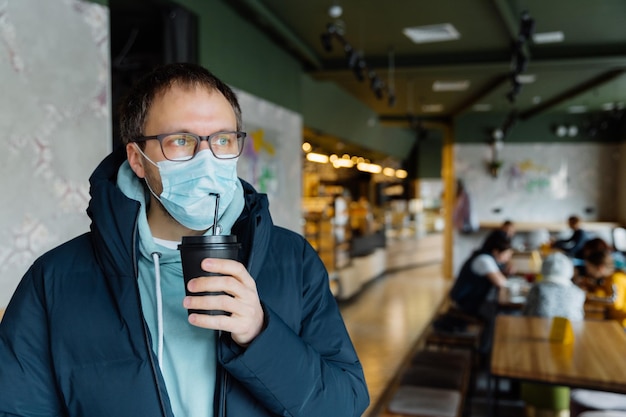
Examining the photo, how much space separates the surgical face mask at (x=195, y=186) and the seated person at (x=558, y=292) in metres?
3.34

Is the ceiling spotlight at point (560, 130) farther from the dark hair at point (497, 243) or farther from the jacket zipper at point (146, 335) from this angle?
the jacket zipper at point (146, 335)

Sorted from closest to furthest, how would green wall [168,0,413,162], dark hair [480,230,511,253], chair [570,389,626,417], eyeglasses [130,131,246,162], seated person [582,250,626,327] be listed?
1. eyeglasses [130,131,246,162]
2. chair [570,389,626,417]
3. seated person [582,250,626,327]
4. green wall [168,0,413,162]
5. dark hair [480,230,511,253]

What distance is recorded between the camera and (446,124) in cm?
1262

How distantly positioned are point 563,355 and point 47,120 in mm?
3121

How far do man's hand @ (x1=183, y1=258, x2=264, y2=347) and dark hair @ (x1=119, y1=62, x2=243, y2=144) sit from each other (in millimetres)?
427

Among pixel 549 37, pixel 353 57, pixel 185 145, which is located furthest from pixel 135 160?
pixel 549 37

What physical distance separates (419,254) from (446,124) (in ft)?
10.9

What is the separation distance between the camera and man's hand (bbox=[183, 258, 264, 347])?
0.93 metres

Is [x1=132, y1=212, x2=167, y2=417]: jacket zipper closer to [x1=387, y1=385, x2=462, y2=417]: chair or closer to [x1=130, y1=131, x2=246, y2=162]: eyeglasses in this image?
[x1=130, y1=131, x2=246, y2=162]: eyeglasses

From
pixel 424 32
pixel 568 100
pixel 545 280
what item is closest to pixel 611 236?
pixel 568 100

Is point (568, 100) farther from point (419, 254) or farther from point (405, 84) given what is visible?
point (419, 254)

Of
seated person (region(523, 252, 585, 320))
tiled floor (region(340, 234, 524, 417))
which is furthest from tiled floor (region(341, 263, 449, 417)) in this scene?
seated person (region(523, 252, 585, 320))

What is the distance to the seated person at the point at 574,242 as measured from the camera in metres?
7.98

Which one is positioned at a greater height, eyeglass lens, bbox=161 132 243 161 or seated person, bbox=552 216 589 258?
eyeglass lens, bbox=161 132 243 161
